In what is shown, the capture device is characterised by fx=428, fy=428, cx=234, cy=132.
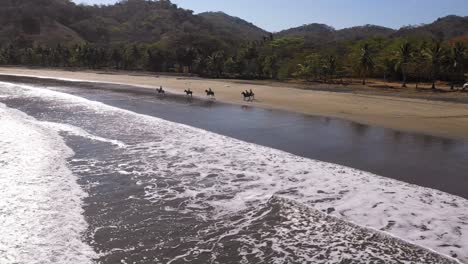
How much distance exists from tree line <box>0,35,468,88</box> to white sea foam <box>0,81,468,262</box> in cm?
4774

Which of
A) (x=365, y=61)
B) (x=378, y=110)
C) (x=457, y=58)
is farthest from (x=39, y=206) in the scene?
(x=457, y=58)

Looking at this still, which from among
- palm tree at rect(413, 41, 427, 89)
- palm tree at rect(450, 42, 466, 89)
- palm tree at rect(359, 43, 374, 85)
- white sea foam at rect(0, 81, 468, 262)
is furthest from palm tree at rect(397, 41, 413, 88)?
white sea foam at rect(0, 81, 468, 262)

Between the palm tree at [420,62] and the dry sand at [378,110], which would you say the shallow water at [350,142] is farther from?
the palm tree at [420,62]

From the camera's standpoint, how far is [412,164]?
15.5 m

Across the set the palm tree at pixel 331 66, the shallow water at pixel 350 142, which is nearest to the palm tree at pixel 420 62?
the palm tree at pixel 331 66

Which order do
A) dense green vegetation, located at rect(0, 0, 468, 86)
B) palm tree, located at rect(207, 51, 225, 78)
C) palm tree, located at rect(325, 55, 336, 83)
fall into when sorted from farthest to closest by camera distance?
palm tree, located at rect(207, 51, 225, 78)
palm tree, located at rect(325, 55, 336, 83)
dense green vegetation, located at rect(0, 0, 468, 86)

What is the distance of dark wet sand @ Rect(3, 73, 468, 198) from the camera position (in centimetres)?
1441

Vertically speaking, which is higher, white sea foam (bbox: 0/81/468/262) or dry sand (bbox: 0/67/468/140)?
dry sand (bbox: 0/67/468/140)

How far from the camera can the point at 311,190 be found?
12.0 meters

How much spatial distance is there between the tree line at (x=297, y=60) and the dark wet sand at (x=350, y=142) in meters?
37.3

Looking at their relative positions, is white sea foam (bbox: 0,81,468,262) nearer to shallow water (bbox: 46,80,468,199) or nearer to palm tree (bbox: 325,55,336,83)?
shallow water (bbox: 46,80,468,199)

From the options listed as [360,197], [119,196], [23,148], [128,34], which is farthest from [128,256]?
[128,34]

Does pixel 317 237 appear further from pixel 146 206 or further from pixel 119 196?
pixel 119 196

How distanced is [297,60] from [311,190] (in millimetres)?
67010
